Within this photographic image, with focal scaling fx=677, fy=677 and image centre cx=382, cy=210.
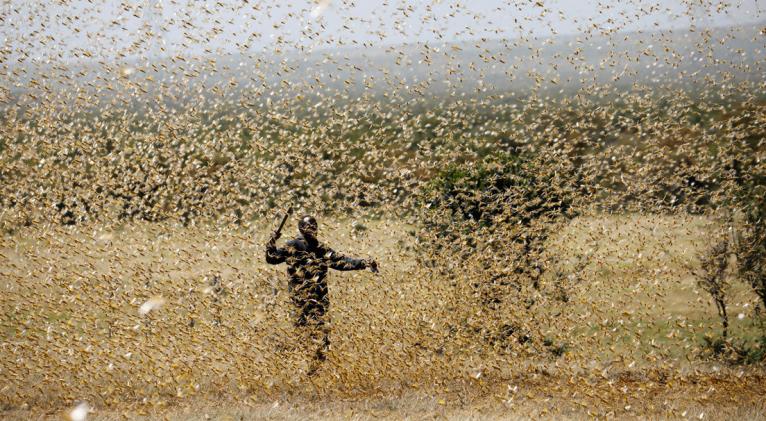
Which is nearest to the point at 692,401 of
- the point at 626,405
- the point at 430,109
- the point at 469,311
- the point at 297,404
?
the point at 626,405

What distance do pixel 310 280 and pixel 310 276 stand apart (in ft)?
0.40

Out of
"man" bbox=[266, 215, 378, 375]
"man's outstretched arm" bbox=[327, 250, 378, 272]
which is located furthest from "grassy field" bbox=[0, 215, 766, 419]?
"man's outstretched arm" bbox=[327, 250, 378, 272]

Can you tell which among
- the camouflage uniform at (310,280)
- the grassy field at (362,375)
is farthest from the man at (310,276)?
the grassy field at (362,375)

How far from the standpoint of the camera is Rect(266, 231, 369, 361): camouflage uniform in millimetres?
7992

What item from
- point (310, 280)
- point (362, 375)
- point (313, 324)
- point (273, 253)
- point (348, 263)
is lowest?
point (362, 375)

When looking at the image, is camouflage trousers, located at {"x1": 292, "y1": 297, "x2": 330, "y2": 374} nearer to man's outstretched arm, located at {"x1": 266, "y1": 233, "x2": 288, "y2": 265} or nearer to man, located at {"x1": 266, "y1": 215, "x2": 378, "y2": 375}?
man, located at {"x1": 266, "y1": 215, "x2": 378, "y2": 375}

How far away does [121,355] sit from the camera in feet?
29.3

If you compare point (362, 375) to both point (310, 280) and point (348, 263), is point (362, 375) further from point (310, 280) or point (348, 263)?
point (348, 263)

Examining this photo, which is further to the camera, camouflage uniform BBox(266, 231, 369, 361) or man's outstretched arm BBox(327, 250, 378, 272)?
camouflage uniform BBox(266, 231, 369, 361)

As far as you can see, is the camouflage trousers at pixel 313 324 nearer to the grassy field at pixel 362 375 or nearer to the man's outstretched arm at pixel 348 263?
the grassy field at pixel 362 375

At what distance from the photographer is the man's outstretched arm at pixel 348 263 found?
24.7 feet

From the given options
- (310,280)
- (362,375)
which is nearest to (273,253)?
(310,280)

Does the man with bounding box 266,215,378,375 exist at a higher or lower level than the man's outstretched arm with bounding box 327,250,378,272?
lower

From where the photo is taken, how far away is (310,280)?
26.4 ft
